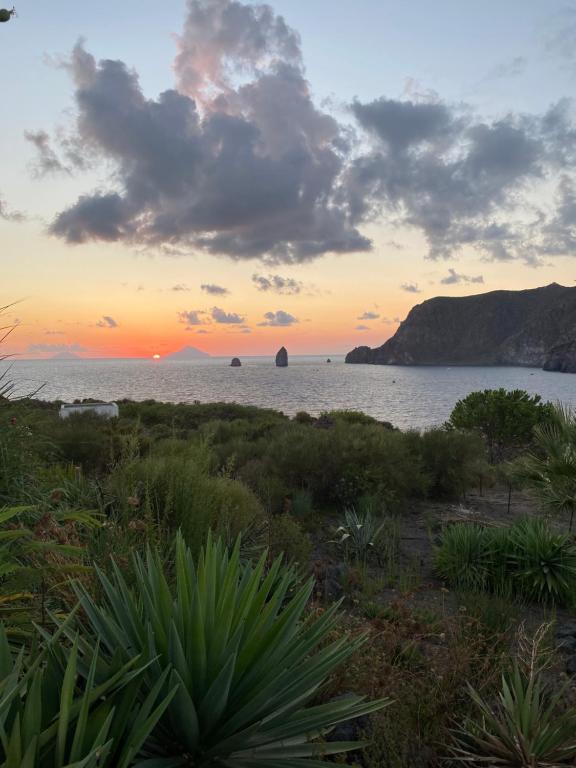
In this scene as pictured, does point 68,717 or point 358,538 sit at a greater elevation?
point 68,717

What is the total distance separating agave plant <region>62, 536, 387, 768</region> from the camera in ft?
6.54

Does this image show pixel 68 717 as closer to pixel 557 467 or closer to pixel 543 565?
pixel 543 565

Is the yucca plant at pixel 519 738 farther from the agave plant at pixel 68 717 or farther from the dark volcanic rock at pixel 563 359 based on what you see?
the dark volcanic rock at pixel 563 359

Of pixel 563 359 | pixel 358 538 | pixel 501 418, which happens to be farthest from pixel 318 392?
pixel 563 359

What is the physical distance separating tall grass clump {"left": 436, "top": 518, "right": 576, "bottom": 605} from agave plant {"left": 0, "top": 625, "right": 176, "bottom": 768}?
471cm

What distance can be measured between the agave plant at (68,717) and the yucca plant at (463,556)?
4.95 metres

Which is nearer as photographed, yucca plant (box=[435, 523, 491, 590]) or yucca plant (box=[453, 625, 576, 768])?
yucca plant (box=[453, 625, 576, 768])

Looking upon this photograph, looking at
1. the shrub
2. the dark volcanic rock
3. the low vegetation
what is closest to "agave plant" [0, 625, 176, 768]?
the low vegetation

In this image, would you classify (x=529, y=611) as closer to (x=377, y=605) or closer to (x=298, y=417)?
(x=377, y=605)

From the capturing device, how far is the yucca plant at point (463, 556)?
6027mm

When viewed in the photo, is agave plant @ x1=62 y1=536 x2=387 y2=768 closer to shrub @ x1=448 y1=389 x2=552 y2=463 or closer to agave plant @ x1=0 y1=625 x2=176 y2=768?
agave plant @ x1=0 y1=625 x2=176 y2=768

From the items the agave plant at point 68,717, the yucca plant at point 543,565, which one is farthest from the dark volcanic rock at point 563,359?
the agave plant at point 68,717

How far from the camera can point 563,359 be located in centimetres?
15350

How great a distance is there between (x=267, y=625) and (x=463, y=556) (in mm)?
4536
